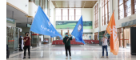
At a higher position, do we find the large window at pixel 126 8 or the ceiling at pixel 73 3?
the ceiling at pixel 73 3

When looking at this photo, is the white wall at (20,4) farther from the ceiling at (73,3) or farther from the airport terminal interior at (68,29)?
the ceiling at (73,3)

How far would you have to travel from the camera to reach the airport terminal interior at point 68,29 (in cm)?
1035

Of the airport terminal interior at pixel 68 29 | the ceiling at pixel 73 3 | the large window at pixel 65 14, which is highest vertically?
the ceiling at pixel 73 3

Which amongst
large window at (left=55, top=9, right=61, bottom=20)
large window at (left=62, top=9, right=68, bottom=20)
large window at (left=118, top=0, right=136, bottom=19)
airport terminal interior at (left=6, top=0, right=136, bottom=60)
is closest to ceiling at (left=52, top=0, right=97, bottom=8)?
airport terminal interior at (left=6, top=0, right=136, bottom=60)

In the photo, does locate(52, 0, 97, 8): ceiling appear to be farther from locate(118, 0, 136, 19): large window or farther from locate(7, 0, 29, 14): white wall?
locate(7, 0, 29, 14): white wall

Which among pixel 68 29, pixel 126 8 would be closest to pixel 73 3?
pixel 68 29

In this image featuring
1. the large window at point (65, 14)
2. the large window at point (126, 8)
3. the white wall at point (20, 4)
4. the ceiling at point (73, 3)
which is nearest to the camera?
the white wall at point (20, 4)

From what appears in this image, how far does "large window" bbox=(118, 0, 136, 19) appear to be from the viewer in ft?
51.2

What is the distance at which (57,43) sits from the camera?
72.8 feet

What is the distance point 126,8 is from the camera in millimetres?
17516

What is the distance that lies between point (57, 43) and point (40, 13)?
14.7 metres

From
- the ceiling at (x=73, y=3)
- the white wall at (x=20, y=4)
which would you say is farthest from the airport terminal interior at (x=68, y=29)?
the ceiling at (x=73, y=3)

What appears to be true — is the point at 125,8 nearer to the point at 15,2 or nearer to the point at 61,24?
the point at 15,2
